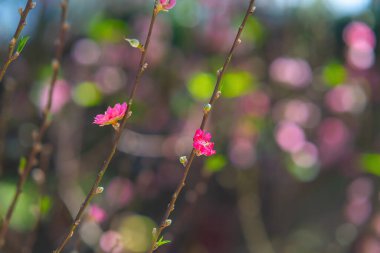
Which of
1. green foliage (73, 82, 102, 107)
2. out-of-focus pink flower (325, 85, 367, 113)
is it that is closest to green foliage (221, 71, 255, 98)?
green foliage (73, 82, 102, 107)

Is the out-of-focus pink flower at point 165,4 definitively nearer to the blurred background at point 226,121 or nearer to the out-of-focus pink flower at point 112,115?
Answer: the out-of-focus pink flower at point 112,115

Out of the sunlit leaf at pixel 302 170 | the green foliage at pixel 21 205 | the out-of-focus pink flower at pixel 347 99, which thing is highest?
the out-of-focus pink flower at pixel 347 99

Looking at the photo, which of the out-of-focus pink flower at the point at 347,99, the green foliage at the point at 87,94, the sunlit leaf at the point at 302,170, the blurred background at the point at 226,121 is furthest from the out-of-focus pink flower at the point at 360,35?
the green foliage at the point at 87,94

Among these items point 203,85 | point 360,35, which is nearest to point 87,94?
point 203,85

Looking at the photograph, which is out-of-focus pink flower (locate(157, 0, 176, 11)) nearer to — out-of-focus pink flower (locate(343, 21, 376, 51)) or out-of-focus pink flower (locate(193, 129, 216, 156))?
out-of-focus pink flower (locate(193, 129, 216, 156))

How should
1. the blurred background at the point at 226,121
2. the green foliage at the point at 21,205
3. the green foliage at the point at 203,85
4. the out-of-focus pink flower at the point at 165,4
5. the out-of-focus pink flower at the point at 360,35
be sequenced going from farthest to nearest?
the out-of-focus pink flower at the point at 360,35 → the blurred background at the point at 226,121 → the green foliage at the point at 21,205 → the green foliage at the point at 203,85 → the out-of-focus pink flower at the point at 165,4

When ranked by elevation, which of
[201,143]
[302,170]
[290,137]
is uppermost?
[201,143]

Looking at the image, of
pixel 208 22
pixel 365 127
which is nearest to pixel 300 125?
pixel 365 127

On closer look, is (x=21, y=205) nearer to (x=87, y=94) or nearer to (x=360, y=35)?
(x=87, y=94)
